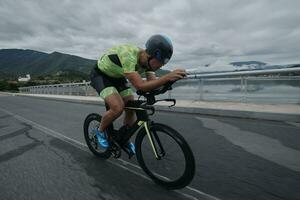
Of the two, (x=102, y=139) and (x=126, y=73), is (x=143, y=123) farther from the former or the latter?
(x=102, y=139)

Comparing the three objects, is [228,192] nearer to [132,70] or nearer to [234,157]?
[234,157]

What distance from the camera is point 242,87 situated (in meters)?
10.7

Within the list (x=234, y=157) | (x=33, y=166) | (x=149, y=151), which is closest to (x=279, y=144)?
(x=234, y=157)

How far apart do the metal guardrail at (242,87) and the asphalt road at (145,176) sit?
3.60 metres

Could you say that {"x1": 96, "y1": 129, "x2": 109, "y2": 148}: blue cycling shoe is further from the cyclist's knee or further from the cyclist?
the cyclist's knee

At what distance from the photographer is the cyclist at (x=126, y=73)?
126 inches

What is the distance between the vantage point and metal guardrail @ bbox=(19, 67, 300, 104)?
9504 mm

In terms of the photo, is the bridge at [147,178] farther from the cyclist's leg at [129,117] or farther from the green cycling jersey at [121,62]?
the green cycling jersey at [121,62]

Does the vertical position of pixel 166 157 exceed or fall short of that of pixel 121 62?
it falls short

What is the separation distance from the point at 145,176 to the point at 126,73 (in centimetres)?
147

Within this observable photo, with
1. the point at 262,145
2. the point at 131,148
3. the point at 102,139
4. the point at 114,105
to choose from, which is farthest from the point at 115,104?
the point at 262,145

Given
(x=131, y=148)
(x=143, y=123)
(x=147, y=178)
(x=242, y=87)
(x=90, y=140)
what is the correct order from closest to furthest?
(x=143, y=123)
(x=147, y=178)
(x=131, y=148)
(x=90, y=140)
(x=242, y=87)

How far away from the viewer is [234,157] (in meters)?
4.36

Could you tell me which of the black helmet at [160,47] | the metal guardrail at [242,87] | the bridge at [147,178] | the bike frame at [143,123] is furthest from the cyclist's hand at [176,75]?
the metal guardrail at [242,87]
